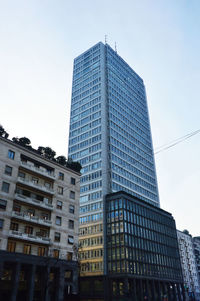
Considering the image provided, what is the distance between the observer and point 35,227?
46.2 m

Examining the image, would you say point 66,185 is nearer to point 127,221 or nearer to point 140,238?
point 127,221

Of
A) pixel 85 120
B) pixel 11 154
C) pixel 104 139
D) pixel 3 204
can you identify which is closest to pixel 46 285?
pixel 3 204

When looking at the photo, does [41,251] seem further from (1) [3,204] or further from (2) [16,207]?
(1) [3,204]

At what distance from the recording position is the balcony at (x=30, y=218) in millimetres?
42909

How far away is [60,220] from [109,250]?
3166 cm

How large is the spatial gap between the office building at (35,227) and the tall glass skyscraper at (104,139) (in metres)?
30.5

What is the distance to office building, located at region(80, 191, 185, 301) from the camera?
71.1 m

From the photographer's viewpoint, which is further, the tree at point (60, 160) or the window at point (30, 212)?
the tree at point (60, 160)

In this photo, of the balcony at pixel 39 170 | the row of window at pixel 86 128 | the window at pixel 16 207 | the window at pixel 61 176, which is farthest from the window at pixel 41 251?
the row of window at pixel 86 128

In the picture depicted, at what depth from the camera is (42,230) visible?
4694 centimetres

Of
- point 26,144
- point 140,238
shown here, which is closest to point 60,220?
point 26,144

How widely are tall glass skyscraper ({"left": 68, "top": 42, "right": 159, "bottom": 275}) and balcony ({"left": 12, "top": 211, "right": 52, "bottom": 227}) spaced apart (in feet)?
116

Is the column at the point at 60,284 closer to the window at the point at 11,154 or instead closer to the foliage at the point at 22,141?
the window at the point at 11,154

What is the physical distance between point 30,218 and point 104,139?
2057 inches
